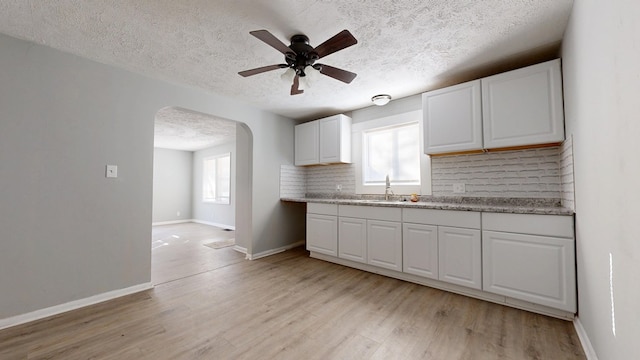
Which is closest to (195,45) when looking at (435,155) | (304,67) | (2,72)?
(304,67)

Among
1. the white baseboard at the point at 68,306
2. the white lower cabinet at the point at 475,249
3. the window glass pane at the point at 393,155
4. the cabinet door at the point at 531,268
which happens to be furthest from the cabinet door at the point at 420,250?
the white baseboard at the point at 68,306

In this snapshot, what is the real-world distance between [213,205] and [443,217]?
6.50 meters

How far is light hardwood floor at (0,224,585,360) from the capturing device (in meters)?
1.65

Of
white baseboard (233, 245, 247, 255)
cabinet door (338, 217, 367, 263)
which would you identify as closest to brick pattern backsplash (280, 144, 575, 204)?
cabinet door (338, 217, 367, 263)

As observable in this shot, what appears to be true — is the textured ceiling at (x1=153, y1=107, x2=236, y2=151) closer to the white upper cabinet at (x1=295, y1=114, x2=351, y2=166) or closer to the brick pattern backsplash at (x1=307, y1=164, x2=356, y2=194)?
the white upper cabinet at (x1=295, y1=114, x2=351, y2=166)

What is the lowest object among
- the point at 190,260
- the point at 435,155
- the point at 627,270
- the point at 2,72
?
the point at 190,260

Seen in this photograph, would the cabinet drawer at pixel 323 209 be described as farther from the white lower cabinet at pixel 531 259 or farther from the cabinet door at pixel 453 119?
the white lower cabinet at pixel 531 259

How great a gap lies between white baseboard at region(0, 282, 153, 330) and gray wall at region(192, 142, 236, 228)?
3855 millimetres

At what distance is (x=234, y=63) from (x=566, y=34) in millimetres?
2898

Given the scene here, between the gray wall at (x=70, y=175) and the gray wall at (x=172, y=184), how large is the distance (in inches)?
203

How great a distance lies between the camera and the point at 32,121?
84.3 inches

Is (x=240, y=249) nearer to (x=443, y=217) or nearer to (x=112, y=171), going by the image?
(x=112, y=171)

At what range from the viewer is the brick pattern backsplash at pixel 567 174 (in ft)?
6.56

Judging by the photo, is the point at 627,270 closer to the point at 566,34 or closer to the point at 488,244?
the point at 488,244
